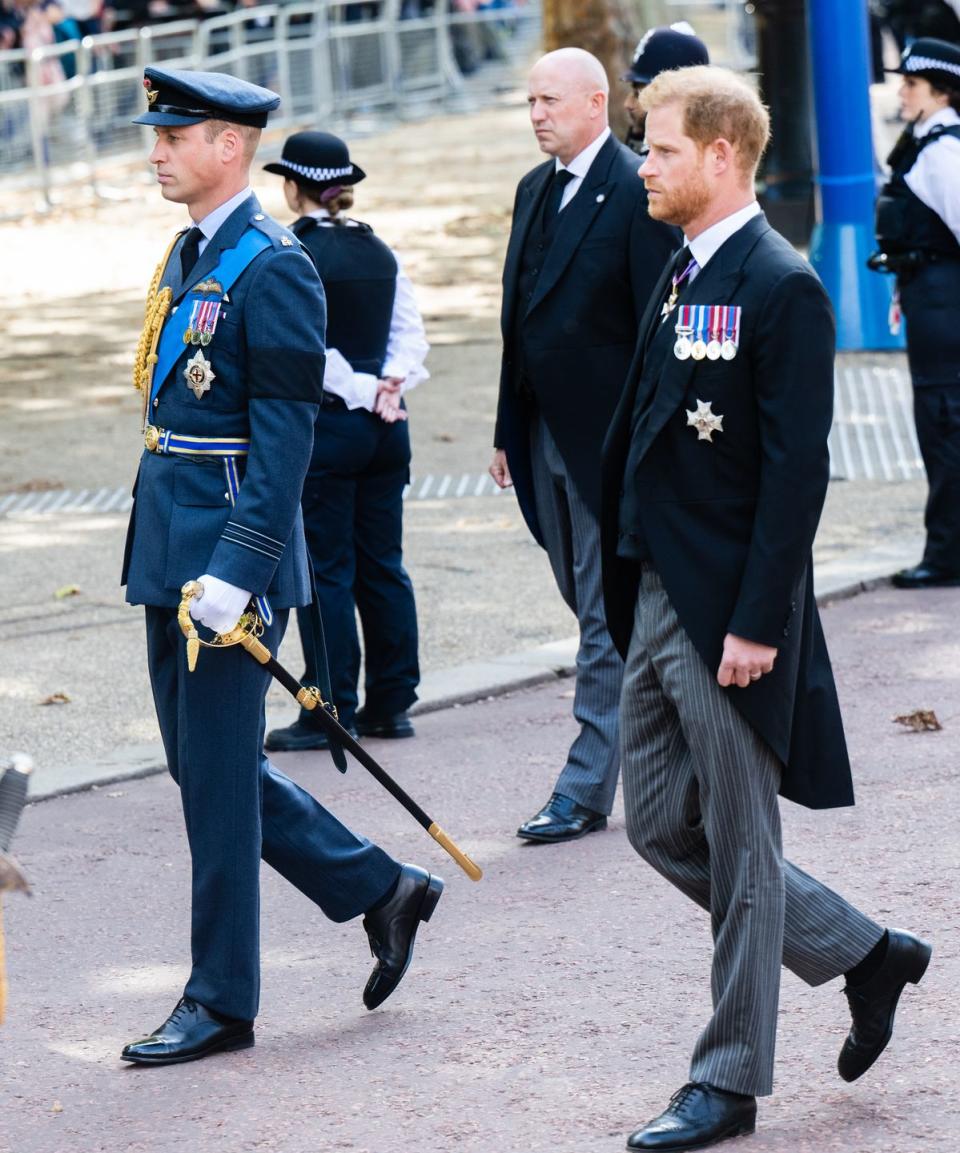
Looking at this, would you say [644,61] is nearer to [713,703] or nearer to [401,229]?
[713,703]

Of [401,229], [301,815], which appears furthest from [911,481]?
[401,229]

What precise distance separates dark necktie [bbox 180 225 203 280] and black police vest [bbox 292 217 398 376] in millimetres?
2095

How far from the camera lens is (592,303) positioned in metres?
5.77

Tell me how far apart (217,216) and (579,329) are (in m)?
1.59

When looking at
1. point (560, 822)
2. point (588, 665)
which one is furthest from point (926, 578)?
point (560, 822)

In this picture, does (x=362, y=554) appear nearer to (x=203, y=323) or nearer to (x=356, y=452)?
(x=356, y=452)

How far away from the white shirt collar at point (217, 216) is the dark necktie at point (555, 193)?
1580 millimetres

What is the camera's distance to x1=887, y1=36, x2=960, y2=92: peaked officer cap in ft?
27.2

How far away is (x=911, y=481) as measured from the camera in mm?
10289

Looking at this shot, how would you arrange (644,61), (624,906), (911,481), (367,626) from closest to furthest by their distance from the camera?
1. (624,906)
2. (644,61)
3. (367,626)
4. (911,481)

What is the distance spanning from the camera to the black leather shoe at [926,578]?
8477 mm

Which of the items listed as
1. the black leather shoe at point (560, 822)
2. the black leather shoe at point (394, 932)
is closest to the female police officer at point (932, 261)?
the black leather shoe at point (560, 822)

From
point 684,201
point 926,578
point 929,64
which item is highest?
point 684,201

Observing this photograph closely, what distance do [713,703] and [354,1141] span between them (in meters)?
1.04
